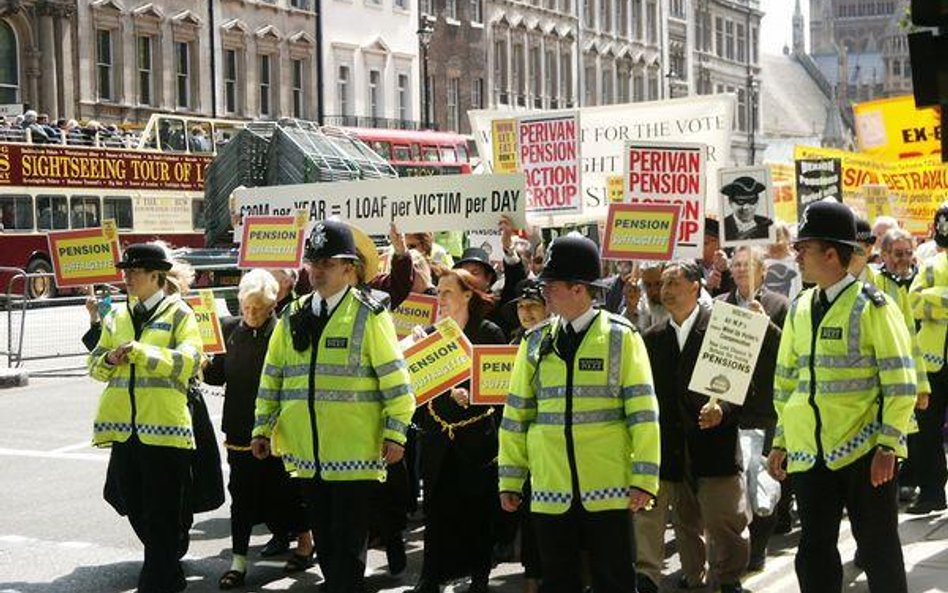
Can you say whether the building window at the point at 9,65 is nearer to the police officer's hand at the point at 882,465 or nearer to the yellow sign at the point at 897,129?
the yellow sign at the point at 897,129

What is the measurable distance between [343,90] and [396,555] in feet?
143

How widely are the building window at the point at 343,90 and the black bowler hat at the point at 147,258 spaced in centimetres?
4335

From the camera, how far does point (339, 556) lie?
23.0 feet

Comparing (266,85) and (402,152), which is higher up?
(266,85)

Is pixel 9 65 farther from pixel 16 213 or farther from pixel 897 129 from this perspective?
pixel 897 129

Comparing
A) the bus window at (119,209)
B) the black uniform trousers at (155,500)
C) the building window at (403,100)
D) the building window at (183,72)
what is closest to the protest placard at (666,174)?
the black uniform trousers at (155,500)

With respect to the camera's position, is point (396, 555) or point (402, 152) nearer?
point (396, 555)

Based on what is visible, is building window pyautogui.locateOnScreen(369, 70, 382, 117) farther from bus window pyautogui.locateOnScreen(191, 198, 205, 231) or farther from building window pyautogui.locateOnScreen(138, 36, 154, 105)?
bus window pyautogui.locateOnScreen(191, 198, 205, 231)

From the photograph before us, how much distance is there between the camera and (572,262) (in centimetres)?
619

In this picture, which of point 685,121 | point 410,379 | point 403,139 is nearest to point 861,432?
point 410,379

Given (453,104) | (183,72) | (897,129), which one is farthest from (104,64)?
(897,129)

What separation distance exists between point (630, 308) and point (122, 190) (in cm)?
2715

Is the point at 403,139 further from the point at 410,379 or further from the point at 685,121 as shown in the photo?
the point at 410,379

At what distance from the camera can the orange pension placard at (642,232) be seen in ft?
27.0
